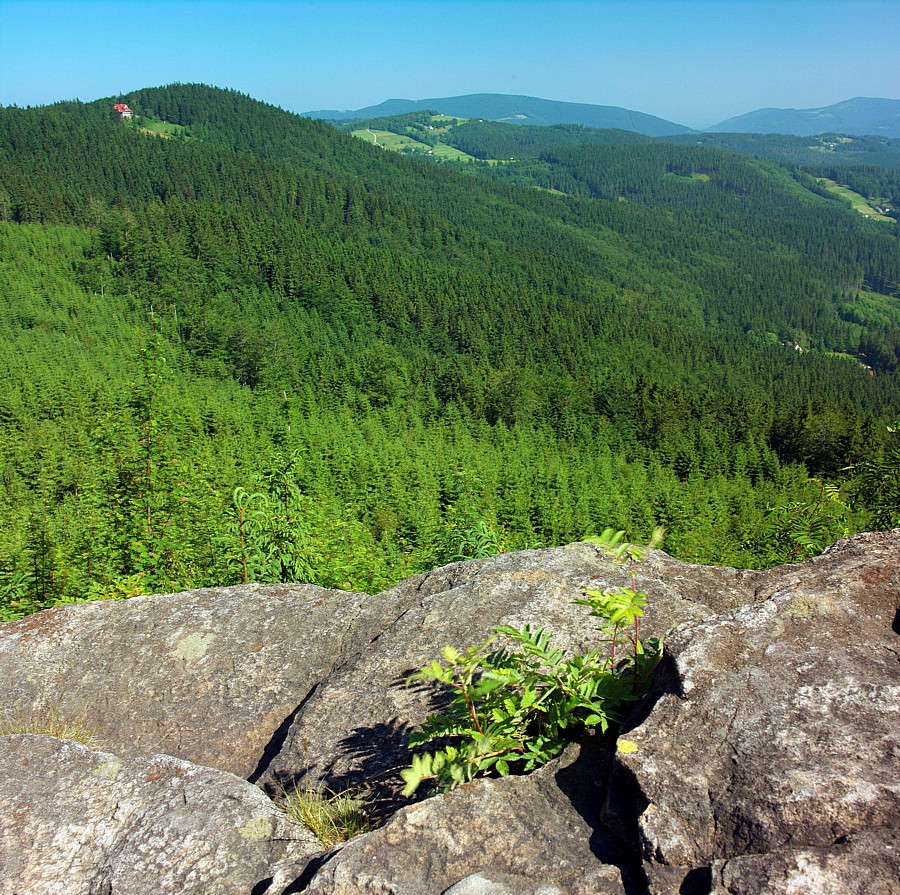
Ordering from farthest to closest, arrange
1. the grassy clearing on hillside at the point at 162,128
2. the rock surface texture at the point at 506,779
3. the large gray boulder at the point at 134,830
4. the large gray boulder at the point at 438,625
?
the grassy clearing on hillside at the point at 162,128 → the large gray boulder at the point at 438,625 → the large gray boulder at the point at 134,830 → the rock surface texture at the point at 506,779

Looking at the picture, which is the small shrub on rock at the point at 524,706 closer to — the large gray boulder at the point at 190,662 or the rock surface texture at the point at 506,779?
the rock surface texture at the point at 506,779

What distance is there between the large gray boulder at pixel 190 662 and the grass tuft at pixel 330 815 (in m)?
0.90

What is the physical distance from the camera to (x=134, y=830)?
2.84 metres

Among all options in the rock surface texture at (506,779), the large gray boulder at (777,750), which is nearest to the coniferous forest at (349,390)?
the rock surface texture at (506,779)

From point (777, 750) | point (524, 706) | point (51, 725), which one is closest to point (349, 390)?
point (51, 725)

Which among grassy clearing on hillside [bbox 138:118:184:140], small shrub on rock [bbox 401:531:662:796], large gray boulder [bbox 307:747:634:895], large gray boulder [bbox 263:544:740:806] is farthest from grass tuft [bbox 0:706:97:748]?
grassy clearing on hillside [bbox 138:118:184:140]

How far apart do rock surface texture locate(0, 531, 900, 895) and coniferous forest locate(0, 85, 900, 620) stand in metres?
3.12

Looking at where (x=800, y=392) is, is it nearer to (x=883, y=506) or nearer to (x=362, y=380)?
(x=362, y=380)

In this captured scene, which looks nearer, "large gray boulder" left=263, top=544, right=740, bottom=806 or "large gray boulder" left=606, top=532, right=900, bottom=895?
"large gray boulder" left=606, top=532, right=900, bottom=895

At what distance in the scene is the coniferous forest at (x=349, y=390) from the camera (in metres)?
8.66

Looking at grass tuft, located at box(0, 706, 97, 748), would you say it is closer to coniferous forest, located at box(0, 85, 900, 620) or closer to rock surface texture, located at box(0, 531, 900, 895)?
rock surface texture, located at box(0, 531, 900, 895)

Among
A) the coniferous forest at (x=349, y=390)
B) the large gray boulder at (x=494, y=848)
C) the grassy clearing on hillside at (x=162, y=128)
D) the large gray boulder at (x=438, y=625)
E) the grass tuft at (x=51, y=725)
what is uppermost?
the grassy clearing on hillside at (x=162, y=128)

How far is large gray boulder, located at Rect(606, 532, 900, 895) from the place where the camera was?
209 centimetres

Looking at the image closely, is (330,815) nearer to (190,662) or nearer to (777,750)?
(777,750)
